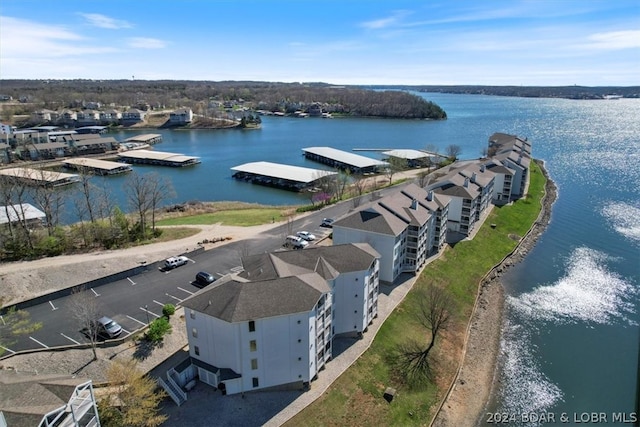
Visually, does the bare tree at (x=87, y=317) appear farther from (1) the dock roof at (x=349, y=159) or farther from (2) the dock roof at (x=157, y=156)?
(2) the dock roof at (x=157, y=156)

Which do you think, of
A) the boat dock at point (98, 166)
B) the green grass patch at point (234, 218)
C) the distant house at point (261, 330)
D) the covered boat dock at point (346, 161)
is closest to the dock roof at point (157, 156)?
the boat dock at point (98, 166)

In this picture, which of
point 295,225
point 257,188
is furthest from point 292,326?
point 257,188

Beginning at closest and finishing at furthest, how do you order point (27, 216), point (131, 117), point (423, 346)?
point (423, 346) → point (27, 216) → point (131, 117)

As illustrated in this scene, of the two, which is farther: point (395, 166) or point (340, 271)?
point (395, 166)

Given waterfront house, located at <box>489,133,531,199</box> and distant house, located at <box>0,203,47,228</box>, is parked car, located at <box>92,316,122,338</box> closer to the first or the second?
distant house, located at <box>0,203,47,228</box>

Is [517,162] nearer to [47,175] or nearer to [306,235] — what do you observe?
[306,235]

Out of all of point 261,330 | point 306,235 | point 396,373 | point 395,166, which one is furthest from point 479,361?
point 395,166

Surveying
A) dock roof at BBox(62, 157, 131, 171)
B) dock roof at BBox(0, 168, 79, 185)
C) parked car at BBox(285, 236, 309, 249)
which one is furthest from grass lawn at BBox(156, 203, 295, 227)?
dock roof at BBox(62, 157, 131, 171)
